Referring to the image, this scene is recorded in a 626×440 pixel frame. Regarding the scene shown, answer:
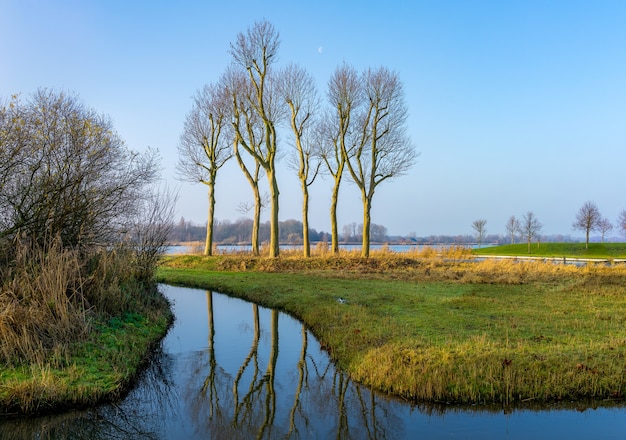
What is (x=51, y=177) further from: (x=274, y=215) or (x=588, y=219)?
(x=588, y=219)

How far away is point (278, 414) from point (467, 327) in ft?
16.8

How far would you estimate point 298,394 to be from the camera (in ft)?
22.0

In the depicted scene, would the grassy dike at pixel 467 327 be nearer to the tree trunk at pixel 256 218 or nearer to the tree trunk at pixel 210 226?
the tree trunk at pixel 256 218

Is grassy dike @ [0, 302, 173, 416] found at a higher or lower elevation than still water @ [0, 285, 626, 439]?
higher

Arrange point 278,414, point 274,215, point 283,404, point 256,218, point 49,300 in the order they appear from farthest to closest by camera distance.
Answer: point 256,218 → point 274,215 → point 49,300 → point 283,404 → point 278,414

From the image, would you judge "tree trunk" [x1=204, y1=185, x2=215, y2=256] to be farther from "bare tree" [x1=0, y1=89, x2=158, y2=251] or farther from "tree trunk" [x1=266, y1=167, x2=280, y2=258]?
"bare tree" [x1=0, y1=89, x2=158, y2=251]

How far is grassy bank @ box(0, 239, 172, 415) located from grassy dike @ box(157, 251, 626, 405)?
3.96 meters

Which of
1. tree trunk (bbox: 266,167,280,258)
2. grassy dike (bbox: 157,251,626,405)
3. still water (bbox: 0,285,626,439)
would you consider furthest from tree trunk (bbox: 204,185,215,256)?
still water (bbox: 0,285,626,439)

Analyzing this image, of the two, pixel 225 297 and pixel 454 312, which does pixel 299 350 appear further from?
pixel 225 297

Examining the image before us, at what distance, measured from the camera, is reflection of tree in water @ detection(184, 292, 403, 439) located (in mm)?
5457

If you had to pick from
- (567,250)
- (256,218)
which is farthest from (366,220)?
(567,250)

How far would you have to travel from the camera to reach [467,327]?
367 inches

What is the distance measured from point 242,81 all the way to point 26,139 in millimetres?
18878

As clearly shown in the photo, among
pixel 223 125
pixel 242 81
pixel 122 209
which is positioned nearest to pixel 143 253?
pixel 122 209
